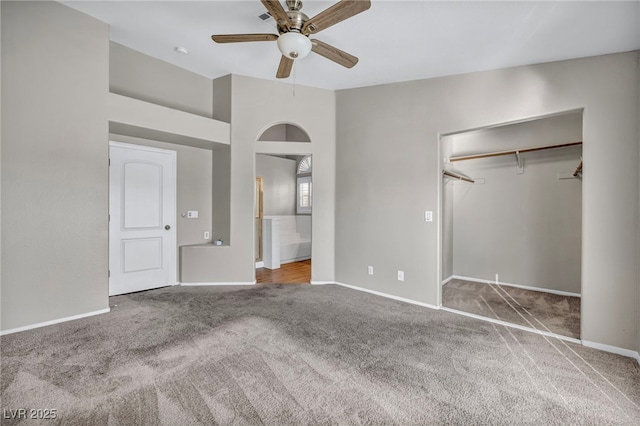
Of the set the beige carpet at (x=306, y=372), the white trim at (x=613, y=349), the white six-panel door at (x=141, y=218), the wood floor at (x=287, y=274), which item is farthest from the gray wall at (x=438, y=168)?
the white six-panel door at (x=141, y=218)

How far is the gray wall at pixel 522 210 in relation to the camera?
4.25 metres

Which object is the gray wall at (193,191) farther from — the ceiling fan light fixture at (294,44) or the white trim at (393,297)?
the ceiling fan light fixture at (294,44)

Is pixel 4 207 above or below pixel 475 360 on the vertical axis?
above

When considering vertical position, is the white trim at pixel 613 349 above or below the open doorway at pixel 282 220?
below

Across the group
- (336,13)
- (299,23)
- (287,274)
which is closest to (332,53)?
(299,23)

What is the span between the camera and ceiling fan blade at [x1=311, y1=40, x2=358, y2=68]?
260cm

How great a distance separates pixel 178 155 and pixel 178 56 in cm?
134

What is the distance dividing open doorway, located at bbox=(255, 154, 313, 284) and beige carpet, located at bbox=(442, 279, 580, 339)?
2293mm

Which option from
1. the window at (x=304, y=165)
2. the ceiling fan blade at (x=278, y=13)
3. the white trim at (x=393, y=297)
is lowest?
the white trim at (x=393, y=297)

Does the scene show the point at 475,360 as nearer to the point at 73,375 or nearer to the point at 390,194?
the point at 390,194

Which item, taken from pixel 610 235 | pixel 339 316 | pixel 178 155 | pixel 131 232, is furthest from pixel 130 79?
pixel 610 235

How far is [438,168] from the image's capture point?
3.68 meters

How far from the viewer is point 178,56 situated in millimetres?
4020

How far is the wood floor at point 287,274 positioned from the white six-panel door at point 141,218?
1434 millimetres
